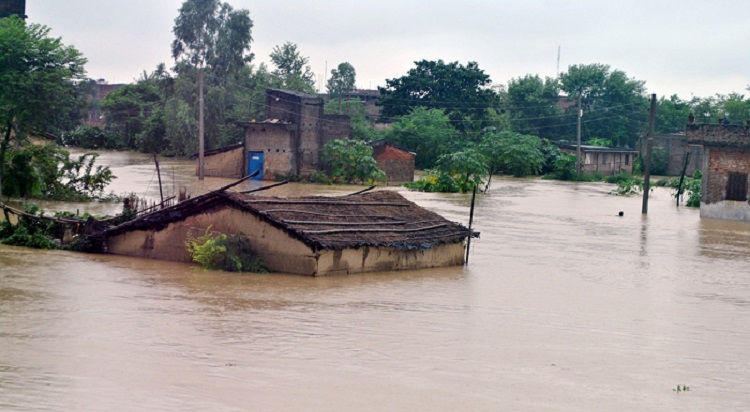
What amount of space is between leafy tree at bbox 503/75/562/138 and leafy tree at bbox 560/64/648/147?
1.48 m

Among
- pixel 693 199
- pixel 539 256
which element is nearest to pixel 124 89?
pixel 693 199

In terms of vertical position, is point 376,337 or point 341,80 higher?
point 341,80

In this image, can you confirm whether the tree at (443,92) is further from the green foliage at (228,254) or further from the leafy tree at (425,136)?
the green foliage at (228,254)

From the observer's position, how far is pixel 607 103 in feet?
251

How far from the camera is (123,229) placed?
1666 cm

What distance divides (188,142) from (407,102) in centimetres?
1603

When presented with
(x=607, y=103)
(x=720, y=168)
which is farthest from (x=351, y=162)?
(x=607, y=103)

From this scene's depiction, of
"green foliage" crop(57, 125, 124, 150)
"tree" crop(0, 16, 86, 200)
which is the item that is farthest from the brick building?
"green foliage" crop(57, 125, 124, 150)

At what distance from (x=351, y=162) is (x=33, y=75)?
15589 mm

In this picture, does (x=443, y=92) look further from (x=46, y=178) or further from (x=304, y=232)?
(x=304, y=232)

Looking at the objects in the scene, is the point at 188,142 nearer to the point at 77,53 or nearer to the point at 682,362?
the point at 77,53

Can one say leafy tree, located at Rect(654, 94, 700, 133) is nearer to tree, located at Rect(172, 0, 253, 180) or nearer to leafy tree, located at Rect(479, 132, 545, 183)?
leafy tree, located at Rect(479, 132, 545, 183)

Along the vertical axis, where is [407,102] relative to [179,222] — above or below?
above

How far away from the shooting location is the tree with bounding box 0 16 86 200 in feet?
96.5
